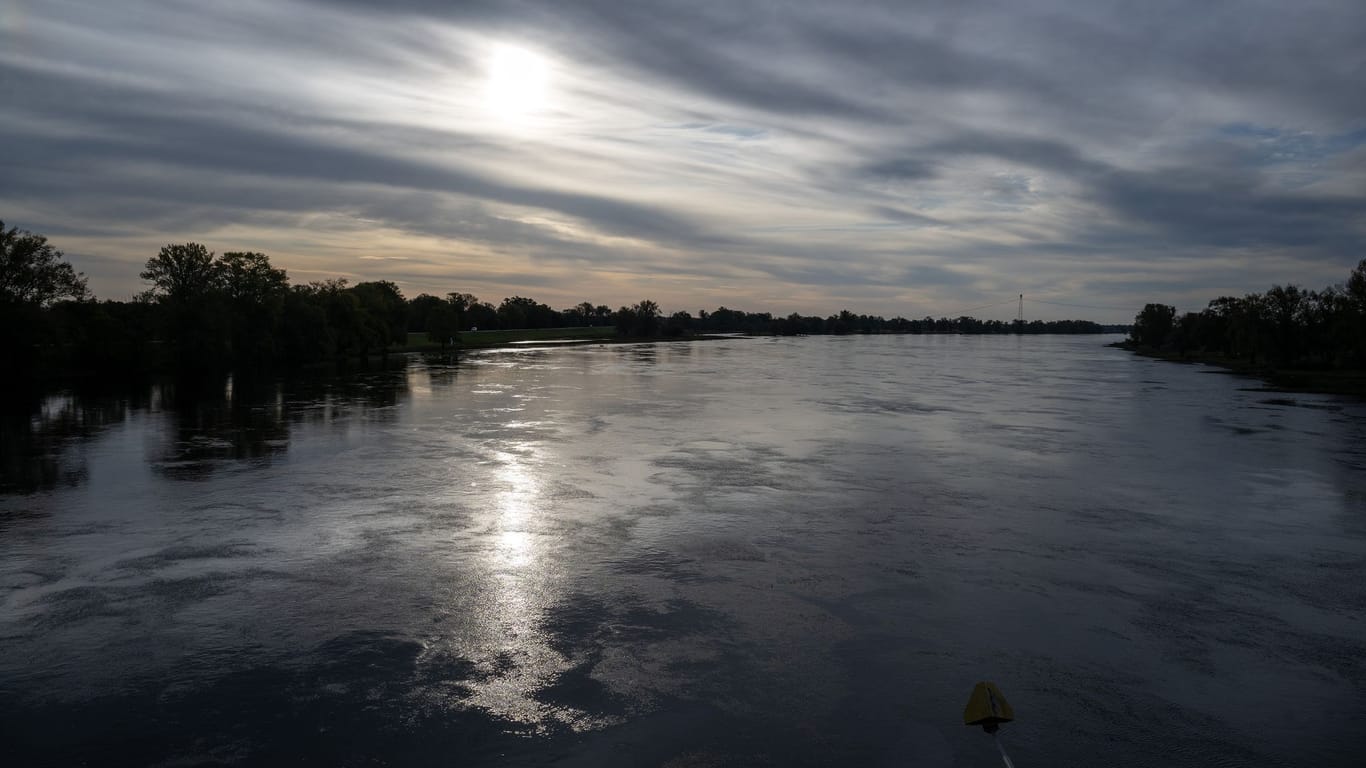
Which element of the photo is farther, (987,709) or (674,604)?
(674,604)

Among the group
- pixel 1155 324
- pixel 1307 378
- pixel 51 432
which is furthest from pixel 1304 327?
pixel 51 432

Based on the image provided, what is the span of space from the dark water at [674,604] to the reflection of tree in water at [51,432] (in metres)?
0.37

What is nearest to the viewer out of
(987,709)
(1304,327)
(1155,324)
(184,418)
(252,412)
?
(987,709)

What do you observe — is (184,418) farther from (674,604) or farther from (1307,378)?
(1307,378)

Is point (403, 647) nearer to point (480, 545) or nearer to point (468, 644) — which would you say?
point (468, 644)

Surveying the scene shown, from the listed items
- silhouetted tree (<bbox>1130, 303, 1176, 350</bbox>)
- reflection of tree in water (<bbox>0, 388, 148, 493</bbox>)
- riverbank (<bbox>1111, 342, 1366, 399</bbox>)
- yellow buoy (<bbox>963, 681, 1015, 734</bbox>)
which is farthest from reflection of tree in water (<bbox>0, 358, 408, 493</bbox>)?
silhouetted tree (<bbox>1130, 303, 1176, 350</bbox>)

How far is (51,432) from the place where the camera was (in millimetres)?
28594

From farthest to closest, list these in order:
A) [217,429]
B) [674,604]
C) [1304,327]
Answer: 1. [1304,327]
2. [217,429]
3. [674,604]

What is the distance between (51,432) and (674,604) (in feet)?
94.9

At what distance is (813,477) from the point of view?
66.7ft

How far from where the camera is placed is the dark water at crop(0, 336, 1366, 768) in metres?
7.82

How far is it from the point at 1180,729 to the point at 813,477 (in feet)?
41.0

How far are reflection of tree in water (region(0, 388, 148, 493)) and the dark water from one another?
0.37 metres

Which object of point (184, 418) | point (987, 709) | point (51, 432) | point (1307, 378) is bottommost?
→ point (51, 432)
